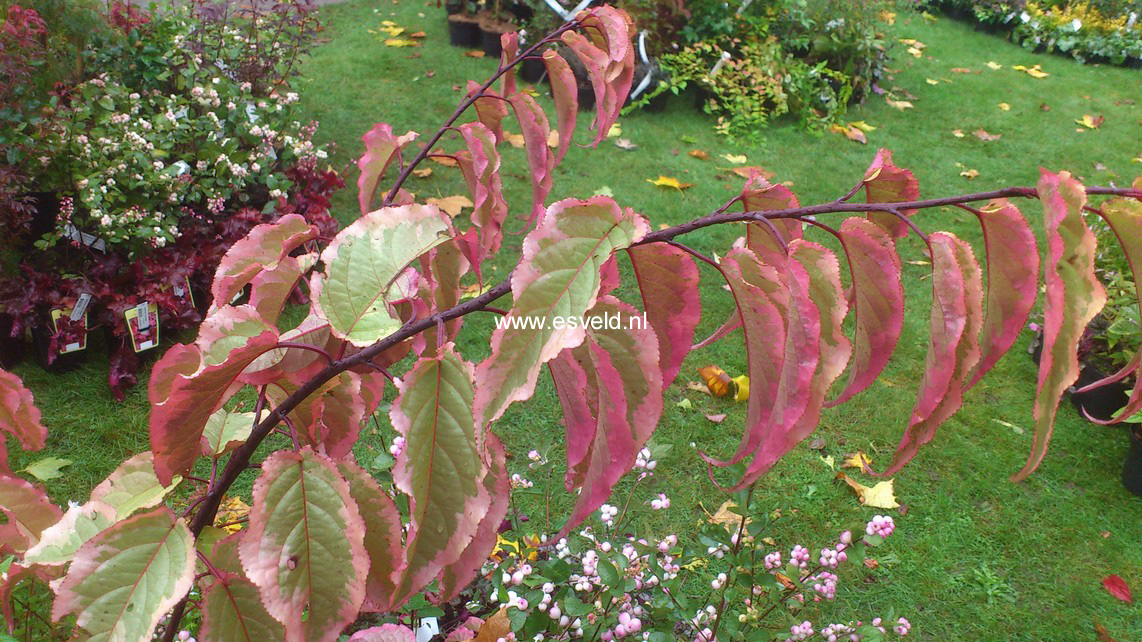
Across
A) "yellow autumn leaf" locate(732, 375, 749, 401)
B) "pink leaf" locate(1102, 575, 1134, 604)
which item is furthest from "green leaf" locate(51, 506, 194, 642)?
"pink leaf" locate(1102, 575, 1134, 604)

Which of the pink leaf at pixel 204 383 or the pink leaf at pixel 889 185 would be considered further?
the pink leaf at pixel 889 185

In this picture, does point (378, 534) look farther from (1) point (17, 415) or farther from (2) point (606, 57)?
(2) point (606, 57)

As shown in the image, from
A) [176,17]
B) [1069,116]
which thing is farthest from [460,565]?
[1069,116]

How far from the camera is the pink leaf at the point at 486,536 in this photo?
0.84 m

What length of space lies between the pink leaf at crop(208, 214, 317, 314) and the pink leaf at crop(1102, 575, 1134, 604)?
260 centimetres

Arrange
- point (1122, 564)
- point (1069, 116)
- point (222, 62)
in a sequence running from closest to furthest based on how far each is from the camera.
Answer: point (1122, 564) → point (222, 62) → point (1069, 116)

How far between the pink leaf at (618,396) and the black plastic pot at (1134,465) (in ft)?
8.93

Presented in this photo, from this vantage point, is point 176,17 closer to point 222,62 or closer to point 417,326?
point 222,62

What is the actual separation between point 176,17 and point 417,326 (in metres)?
3.87

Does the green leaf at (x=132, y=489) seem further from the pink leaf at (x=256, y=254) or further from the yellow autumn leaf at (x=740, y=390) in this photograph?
the yellow autumn leaf at (x=740, y=390)

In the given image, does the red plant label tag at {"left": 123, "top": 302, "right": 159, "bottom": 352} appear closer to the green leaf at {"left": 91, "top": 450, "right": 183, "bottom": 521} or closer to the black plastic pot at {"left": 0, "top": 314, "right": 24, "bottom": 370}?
the black plastic pot at {"left": 0, "top": 314, "right": 24, "bottom": 370}

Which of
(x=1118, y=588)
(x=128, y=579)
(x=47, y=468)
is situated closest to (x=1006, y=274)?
(x=128, y=579)

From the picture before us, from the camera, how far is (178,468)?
2.83ft

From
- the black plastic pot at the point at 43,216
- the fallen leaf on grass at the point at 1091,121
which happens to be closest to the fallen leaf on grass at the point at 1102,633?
the black plastic pot at the point at 43,216
